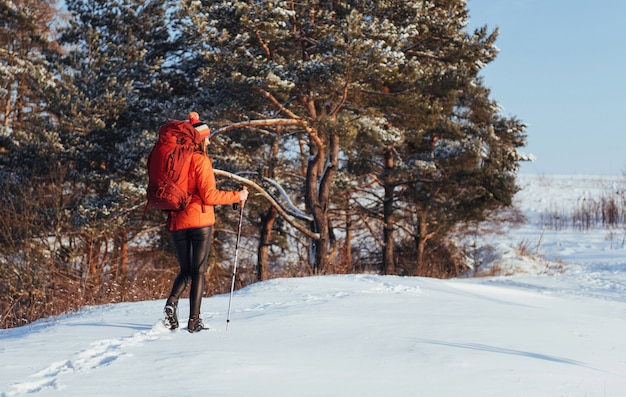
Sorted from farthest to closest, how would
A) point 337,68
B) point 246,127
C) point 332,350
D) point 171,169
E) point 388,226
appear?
1. point 388,226
2. point 246,127
3. point 337,68
4. point 171,169
5. point 332,350

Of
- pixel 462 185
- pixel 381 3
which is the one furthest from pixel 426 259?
pixel 381 3

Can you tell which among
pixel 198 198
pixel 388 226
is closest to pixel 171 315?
pixel 198 198

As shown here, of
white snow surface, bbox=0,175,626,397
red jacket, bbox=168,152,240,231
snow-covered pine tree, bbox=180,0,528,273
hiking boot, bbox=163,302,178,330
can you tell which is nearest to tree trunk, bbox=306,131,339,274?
snow-covered pine tree, bbox=180,0,528,273

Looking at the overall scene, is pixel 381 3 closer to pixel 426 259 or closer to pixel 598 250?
pixel 426 259

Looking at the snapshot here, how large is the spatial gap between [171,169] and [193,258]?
782 mm

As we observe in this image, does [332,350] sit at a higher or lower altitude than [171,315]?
lower

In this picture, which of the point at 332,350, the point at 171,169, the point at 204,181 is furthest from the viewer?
the point at 204,181

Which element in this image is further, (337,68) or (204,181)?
(337,68)

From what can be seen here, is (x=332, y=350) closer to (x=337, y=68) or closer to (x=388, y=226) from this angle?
(x=337, y=68)

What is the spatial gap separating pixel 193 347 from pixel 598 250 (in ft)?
69.4

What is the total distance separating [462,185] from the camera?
1756 centimetres

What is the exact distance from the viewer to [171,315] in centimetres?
506

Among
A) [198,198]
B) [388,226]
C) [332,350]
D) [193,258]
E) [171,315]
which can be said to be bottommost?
[332,350]

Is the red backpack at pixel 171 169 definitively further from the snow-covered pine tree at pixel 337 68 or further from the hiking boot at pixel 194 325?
the snow-covered pine tree at pixel 337 68
